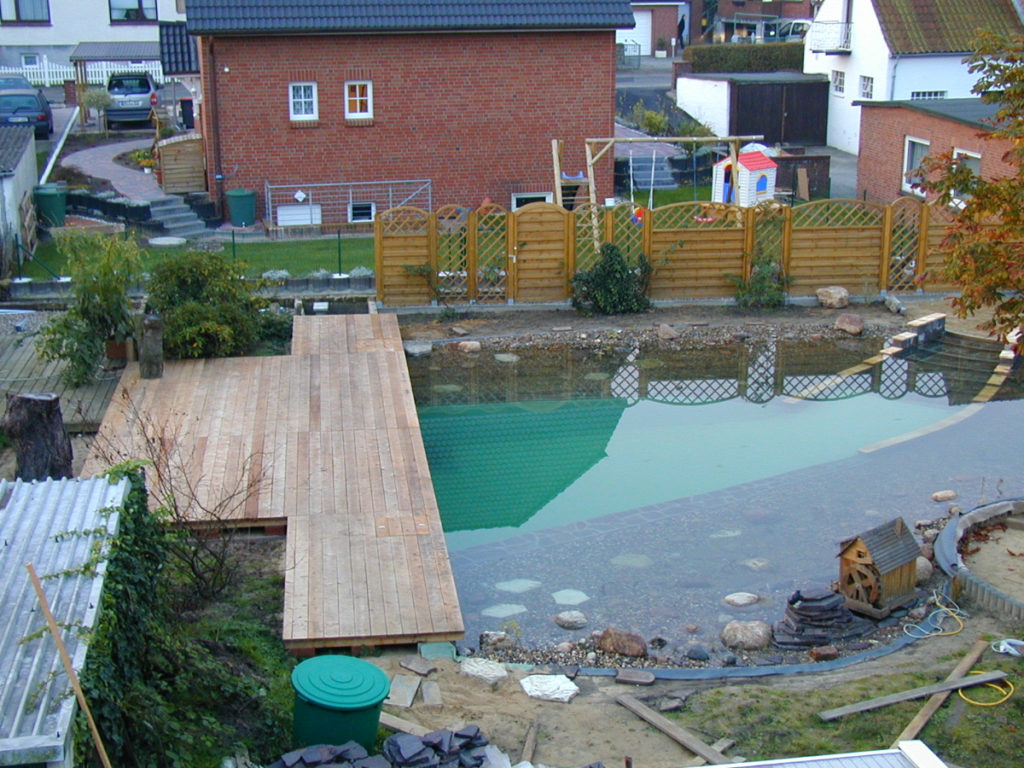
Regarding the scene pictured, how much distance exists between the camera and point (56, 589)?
6.56m

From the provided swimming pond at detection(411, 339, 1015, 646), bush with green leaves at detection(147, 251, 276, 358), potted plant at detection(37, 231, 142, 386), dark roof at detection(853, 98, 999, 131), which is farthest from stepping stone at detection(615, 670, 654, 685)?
dark roof at detection(853, 98, 999, 131)

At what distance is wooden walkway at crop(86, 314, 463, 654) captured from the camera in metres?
9.10

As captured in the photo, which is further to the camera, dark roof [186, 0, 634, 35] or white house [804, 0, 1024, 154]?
white house [804, 0, 1024, 154]

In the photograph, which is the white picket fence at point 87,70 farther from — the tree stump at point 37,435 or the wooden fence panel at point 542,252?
the tree stump at point 37,435

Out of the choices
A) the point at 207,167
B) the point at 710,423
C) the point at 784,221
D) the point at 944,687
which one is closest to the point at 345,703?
the point at 944,687

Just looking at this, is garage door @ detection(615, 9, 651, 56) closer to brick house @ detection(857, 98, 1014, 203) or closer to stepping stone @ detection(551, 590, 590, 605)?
brick house @ detection(857, 98, 1014, 203)

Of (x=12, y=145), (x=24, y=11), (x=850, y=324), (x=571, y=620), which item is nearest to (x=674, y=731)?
(x=571, y=620)

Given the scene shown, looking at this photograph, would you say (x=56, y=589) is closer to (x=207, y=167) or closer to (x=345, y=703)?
(x=345, y=703)

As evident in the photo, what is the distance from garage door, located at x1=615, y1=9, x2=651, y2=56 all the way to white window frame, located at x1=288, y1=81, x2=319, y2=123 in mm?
32602

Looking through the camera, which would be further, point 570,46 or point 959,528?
point 570,46

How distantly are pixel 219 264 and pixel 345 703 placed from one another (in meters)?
9.91

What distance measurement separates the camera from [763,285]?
62.6 feet

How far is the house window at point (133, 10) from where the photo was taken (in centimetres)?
4228

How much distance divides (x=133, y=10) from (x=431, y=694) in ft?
130
